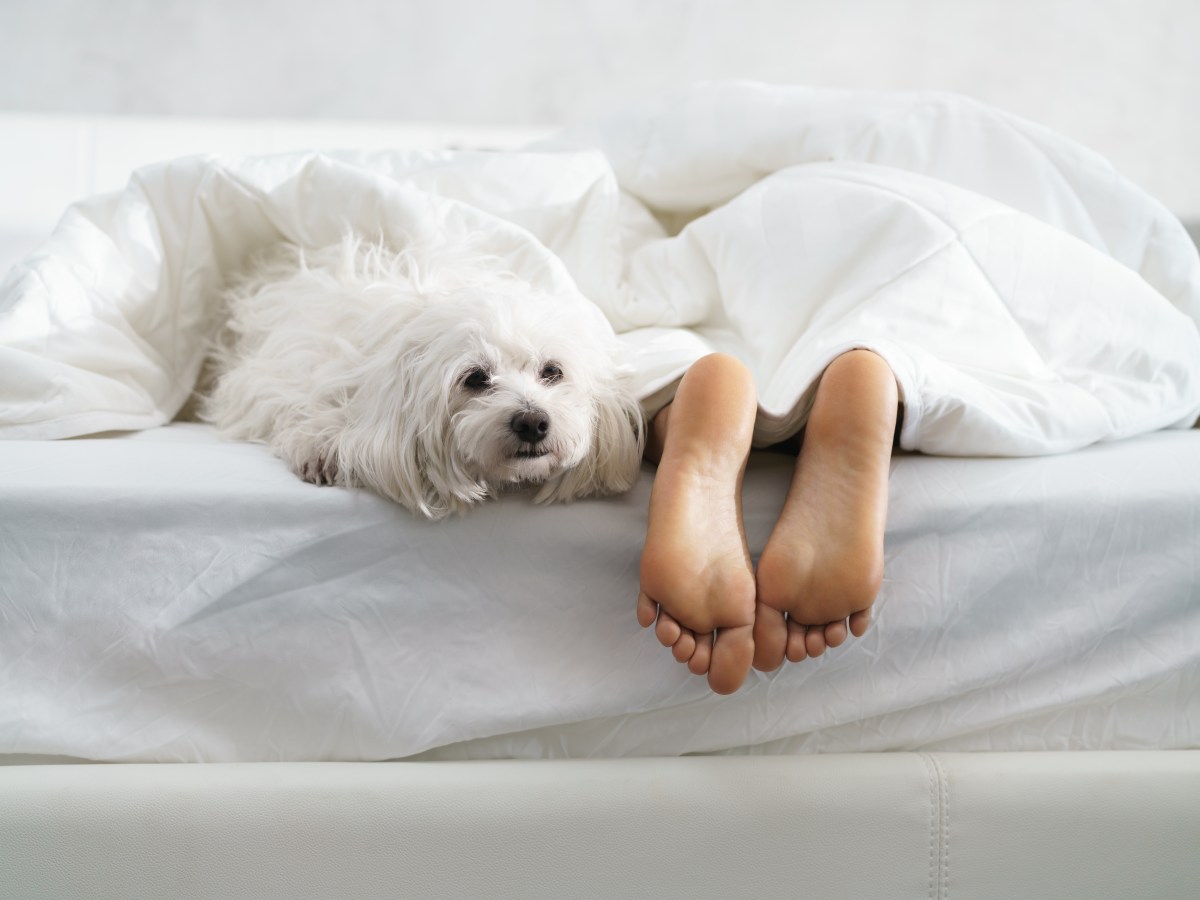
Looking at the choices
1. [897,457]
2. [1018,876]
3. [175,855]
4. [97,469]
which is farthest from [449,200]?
[1018,876]

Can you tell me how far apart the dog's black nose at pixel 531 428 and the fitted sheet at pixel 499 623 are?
0.23ft

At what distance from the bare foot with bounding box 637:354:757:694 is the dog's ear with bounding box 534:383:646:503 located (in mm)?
61

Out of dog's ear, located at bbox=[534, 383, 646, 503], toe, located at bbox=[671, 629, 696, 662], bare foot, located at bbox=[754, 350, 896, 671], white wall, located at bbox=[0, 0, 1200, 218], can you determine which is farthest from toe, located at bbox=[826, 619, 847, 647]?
white wall, located at bbox=[0, 0, 1200, 218]

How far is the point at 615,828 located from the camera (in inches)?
31.0

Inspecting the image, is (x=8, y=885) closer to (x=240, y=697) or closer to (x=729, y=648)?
(x=240, y=697)

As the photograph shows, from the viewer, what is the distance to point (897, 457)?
89cm

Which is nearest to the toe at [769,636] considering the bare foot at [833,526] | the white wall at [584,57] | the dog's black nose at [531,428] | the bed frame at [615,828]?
the bare foot at [833,526]

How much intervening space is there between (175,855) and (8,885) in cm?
14

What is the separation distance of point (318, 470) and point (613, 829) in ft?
1.40

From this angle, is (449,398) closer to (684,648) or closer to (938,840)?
(684,648)

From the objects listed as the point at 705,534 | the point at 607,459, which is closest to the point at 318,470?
the point at 607,459

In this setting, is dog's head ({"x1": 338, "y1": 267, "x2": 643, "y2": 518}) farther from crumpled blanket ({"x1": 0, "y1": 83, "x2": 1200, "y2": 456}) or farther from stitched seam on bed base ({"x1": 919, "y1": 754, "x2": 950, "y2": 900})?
stitched seam on bed base ({"x1": 919, "y1": 754, "x2": 950, "y2": 900})

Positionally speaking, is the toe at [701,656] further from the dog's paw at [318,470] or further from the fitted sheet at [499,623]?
the dog's paw at [318,470]

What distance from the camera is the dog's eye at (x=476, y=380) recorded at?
0.88m
